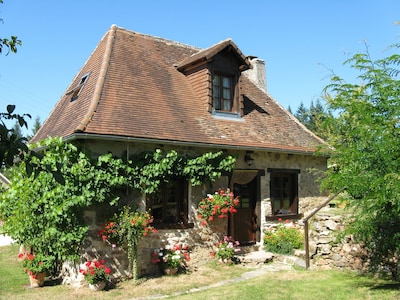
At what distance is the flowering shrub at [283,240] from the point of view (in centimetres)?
1085

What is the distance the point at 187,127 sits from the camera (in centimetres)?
1038

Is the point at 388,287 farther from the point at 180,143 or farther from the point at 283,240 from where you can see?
the point at 180,143

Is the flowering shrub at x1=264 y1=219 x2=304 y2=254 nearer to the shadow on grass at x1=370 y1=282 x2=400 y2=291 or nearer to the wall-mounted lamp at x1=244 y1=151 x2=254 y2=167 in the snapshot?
the wall-mounted lamp at x1=244 y1=151 x2=254 y2=167

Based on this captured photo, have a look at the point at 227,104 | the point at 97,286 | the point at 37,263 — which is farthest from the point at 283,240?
the point at 37,263

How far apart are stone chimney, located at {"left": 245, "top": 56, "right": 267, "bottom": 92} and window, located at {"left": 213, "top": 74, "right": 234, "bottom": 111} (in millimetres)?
3783

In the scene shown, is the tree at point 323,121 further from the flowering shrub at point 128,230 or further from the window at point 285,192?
the flowering shrub at point 128,230

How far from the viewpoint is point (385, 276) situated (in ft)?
27.0

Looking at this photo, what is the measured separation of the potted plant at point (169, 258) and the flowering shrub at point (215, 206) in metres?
1.10

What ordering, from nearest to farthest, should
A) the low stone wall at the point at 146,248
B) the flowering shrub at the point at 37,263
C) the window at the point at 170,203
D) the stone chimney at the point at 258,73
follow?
the flowering shrub at the point at 37,263
the low stone wall at the point at 146,248
the window at the point at 170,203
the stone chimney at the point at 258,73

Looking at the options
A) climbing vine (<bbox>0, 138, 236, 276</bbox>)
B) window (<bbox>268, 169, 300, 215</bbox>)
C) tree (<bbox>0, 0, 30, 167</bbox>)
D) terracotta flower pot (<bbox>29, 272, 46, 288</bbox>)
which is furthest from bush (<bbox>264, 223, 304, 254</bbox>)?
tree (<bbox>0, 0, 30, 167</bbox>)

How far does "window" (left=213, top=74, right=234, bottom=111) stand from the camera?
39.8ft

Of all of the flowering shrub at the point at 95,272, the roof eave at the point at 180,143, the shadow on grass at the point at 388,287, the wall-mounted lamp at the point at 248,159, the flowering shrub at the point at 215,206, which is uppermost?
the roof eave at the point at 180,143

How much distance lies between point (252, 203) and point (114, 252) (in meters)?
4.74

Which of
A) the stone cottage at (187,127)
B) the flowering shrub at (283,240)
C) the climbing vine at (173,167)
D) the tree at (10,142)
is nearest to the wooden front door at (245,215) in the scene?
the stone cottage at (187,127)
